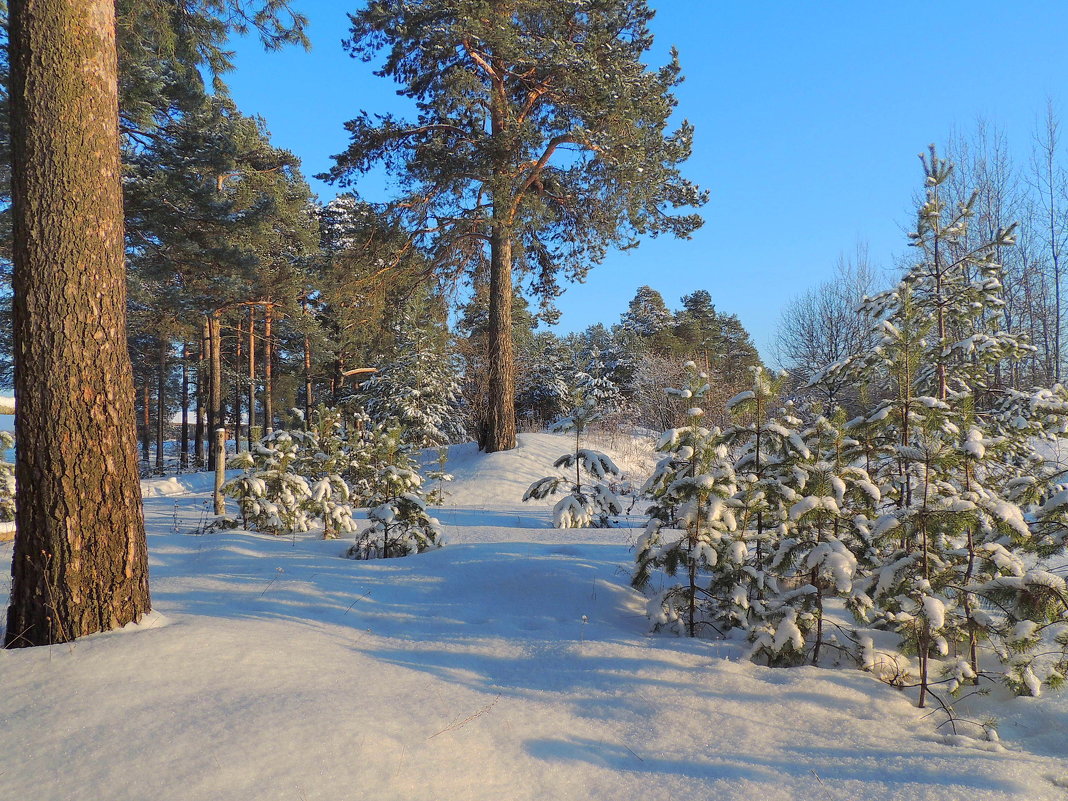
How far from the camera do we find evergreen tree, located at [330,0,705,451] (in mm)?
10023

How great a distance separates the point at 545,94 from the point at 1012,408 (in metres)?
9.75

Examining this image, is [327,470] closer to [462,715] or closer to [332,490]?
[332,490]

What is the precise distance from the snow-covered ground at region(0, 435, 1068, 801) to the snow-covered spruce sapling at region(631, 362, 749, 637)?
0.20 metres

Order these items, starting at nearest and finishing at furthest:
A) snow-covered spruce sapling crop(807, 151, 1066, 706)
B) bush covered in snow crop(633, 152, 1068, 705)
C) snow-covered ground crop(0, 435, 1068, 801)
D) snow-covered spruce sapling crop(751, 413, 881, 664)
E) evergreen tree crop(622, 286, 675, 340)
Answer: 1. snow-covered ground crop(0, 435, 1068, 801)
2. snow-covered spruce sapling crop(807, 151, 1066, 706)
3. bush covered in snow crop(633, 152, 1068, 705)
4. snow-covered spruce sapling crop(751, 413, 881, 664)
5. evergreen tree crop(622, 286, 675, 340)

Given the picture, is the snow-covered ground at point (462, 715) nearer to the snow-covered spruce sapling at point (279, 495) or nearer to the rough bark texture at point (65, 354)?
the rough bark texture at point (65, 354)

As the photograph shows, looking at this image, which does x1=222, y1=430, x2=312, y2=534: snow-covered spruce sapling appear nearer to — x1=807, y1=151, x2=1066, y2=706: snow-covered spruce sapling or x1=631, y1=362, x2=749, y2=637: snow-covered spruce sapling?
x1=631, y1=362, x2=749, y2=637: snow-covered spruce sapling

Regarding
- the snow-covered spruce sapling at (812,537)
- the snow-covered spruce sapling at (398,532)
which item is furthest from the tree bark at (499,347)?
the snow-covered spruce sapling at (812,537)

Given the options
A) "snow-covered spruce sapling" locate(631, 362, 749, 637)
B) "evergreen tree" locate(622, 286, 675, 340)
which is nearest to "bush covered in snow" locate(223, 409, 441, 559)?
"snow-covered spruce sapling" locate(631, 362, 749, 637)

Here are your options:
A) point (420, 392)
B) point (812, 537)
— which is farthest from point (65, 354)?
point (420, 392)

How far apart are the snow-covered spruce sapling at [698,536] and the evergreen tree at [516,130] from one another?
8.31 meters

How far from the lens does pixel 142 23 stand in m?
4.89

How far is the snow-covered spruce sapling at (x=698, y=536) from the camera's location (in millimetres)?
2885

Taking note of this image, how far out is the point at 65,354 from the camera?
2770 mm

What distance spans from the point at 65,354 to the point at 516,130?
9.03 metres
